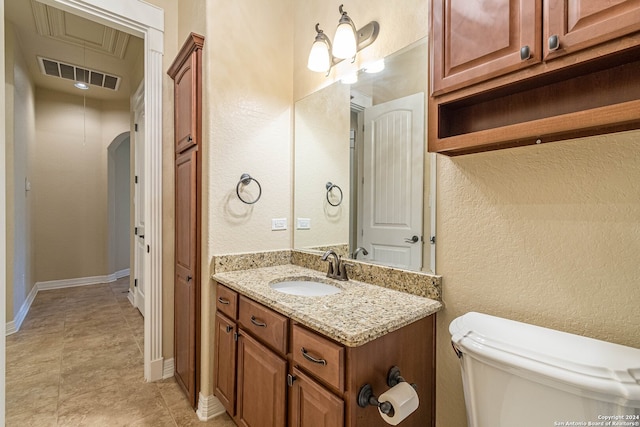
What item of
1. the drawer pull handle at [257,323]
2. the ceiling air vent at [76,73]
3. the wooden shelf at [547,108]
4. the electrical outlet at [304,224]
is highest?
the ceiling air vent at [76,73]

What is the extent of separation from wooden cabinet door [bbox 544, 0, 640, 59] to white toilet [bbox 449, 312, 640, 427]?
0.80 meters

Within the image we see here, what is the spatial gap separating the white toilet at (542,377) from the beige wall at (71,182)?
17.8ft

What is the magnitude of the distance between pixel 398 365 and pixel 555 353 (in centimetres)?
50

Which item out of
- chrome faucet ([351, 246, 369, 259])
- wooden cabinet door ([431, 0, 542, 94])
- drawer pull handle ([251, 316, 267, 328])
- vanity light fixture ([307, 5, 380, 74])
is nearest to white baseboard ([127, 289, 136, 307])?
drawer pull handle ([251, 316, 267, 328])

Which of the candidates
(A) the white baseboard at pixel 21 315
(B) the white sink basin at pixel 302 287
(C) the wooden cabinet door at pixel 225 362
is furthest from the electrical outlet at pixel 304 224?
(A) the white baseboard at pixel 21 315

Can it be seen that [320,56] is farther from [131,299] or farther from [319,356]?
[131,299]

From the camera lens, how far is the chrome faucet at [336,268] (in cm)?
164

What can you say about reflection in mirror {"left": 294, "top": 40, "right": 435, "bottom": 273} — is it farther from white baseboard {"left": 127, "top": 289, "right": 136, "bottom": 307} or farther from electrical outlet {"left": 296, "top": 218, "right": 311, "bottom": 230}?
white baseboard {"left": 127, "top": 289, "right": 136, "bottom": 307}

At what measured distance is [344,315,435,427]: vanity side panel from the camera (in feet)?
3.17

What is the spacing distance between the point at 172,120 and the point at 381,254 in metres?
1.86

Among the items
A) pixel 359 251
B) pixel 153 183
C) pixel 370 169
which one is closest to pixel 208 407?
pixel 359 251

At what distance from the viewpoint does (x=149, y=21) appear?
2.16 m

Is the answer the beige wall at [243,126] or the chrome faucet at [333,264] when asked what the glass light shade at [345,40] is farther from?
the chrome faucet at [333,264]

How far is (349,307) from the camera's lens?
120 cm
